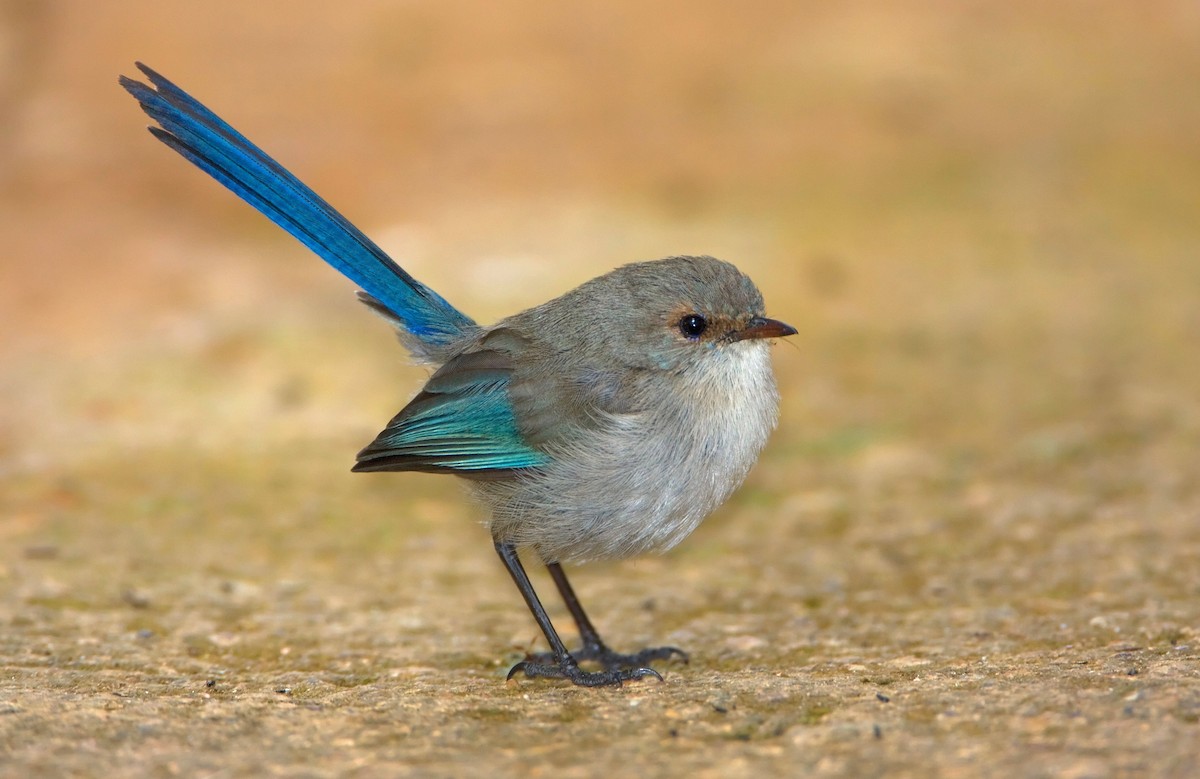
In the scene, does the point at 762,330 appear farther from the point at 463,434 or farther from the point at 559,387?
the point at 463,434

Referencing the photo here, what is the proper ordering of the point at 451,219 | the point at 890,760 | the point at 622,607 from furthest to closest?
the point at 451,219 < the point at 622,607 < the point at 890,760

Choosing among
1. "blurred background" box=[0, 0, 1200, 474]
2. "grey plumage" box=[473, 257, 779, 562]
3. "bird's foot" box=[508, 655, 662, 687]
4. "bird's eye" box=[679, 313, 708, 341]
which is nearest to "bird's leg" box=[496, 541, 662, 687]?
"bird's foot" box=[508, 655, 662, 687]

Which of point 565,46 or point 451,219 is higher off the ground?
point 565,46

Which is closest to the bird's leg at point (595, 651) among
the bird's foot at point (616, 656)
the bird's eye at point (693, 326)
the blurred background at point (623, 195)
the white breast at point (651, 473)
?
the bird's foot at point (616, 656)

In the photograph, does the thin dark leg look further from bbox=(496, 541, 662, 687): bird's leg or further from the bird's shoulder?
the bird's shoulder

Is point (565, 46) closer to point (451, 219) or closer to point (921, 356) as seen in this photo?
point (451, 219)

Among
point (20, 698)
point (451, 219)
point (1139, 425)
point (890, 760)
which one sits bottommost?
point (890, 760)

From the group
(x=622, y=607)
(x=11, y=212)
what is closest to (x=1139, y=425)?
(x=622, y=607)

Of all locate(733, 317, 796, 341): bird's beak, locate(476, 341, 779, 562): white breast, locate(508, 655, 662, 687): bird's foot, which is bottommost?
locate(508, 655, 662, 687): bird's foot
